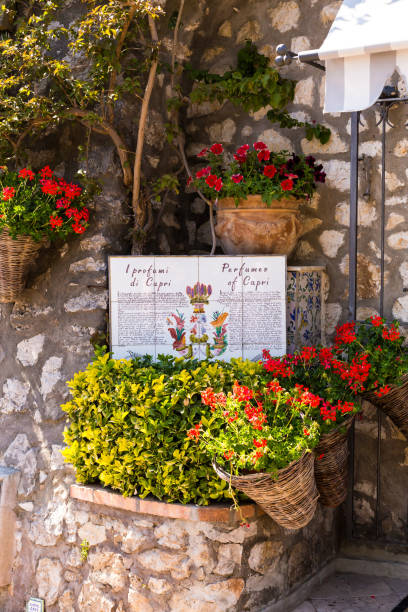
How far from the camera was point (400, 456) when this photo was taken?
13.4 feet

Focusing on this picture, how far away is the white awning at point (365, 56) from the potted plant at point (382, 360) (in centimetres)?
121

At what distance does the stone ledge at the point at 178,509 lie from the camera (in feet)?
10.6

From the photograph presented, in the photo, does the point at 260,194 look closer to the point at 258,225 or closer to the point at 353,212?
the point at 258,225

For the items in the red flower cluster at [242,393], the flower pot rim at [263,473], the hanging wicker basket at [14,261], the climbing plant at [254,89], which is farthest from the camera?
the climbing plant at [254,89]

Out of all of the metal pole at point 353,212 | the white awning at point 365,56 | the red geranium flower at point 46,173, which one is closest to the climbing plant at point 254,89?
the metal pole at point 353,212

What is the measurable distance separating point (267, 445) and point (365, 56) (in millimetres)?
1727

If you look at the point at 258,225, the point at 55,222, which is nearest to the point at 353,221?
the point at 258,225

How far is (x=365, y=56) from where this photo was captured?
3021 millimetres

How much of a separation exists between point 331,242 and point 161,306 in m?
1.12

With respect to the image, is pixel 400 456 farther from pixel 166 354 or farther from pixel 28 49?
pixel 28 49

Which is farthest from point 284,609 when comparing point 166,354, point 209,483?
point 166,354

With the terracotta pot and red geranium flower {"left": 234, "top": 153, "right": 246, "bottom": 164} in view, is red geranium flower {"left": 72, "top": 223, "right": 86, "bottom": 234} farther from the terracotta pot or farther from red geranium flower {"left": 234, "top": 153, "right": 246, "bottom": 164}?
red geranium flower {"left": 234, "top": 153, "right": 246, "bottom": 164}

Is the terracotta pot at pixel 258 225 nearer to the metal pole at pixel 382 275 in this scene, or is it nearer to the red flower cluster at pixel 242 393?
the metal pole at pixel 382 275

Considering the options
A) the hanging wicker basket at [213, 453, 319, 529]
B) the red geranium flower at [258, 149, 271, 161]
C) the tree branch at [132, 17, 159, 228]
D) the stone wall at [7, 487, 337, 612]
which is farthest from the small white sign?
the red geranium flower at [258, 149, 271, 161]
